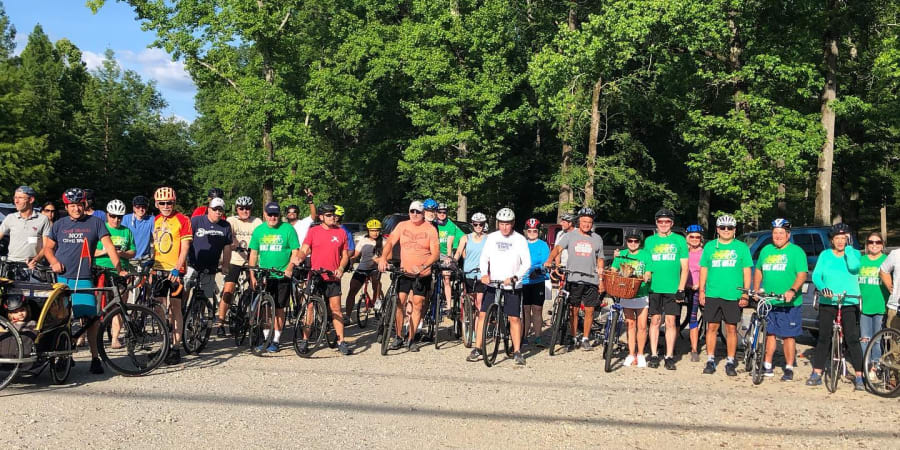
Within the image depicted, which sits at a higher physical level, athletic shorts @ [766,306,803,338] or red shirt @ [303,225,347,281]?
red shirt @ [303,225,347,281]

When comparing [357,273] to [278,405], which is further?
[357,273]

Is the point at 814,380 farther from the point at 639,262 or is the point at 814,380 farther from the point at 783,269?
the point at 639,262

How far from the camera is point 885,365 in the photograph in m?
8.40

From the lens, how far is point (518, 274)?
10.1 meters

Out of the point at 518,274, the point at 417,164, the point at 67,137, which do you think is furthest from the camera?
the point at 67,137

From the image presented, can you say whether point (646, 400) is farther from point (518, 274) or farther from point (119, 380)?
point (119, 380)

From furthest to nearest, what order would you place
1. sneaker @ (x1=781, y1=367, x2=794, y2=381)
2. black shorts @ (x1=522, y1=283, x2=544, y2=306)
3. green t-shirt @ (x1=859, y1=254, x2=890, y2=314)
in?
1. black shorts @ (x1=522, y1=283, x2=544, y2=306)
2. sneaker @ (x1=781, y1=367, x2=794, y2=381)
3. green t-shirt @ (x1=859, y1=254, x2=890, y2=314)

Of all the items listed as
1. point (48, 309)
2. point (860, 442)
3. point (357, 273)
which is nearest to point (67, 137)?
point (357, 273)

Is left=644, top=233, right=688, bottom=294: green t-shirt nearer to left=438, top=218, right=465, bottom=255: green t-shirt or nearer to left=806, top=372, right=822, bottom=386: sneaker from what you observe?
left=806, top=372, right=822, bottom=386: sneaker

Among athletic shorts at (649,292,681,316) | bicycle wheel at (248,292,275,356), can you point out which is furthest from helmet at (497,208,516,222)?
bicycle wheel at (248,292,275,356)

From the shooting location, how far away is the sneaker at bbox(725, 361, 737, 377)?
959 centimetres

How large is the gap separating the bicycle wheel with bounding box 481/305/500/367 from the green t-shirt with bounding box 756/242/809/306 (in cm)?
330

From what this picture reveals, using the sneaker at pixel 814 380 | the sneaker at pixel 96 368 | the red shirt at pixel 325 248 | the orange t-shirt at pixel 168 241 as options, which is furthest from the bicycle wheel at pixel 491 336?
the sneaker at pixel 96 368

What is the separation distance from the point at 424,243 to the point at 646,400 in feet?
12.6
